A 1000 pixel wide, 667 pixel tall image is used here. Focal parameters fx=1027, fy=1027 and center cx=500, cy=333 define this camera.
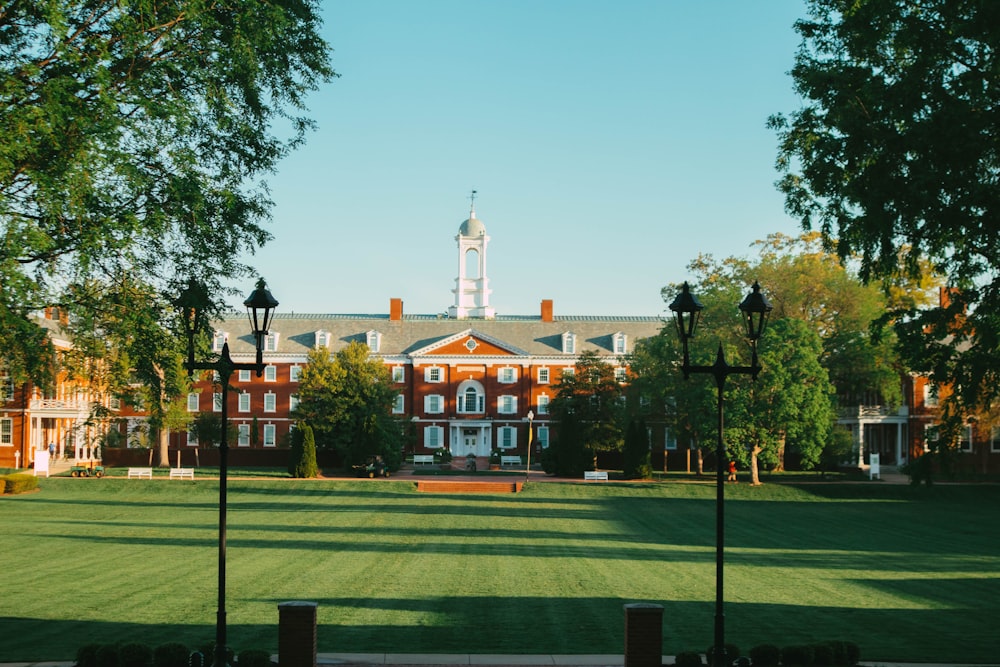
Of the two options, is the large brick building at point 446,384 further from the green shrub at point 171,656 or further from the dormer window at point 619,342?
the green shrub at point 171,656

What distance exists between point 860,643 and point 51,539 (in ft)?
72.7

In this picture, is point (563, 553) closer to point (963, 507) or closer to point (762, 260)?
point (963, 507)

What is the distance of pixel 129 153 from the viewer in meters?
15.1

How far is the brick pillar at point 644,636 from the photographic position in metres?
12.2

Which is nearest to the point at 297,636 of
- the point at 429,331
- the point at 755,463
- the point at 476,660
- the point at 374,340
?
the point at 476,660

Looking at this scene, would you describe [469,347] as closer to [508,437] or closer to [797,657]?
[508,437]

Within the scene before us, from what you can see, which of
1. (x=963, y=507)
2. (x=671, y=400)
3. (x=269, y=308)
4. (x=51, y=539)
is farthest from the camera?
(x=671, y=400)

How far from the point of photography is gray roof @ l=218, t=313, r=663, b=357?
81562 mm

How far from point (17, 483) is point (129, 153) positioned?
34547 millimetres

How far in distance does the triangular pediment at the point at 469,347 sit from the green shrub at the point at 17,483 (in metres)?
38.0

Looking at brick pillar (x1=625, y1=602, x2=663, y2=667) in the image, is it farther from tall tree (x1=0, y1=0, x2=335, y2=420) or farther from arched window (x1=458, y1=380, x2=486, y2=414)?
arched window (x1=458, y1=380, x2=486, y2=414)

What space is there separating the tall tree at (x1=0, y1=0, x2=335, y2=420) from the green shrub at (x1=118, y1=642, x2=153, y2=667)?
4.91 m

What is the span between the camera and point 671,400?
6431 cm

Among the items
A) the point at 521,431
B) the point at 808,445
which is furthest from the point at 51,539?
the point at 521,431
